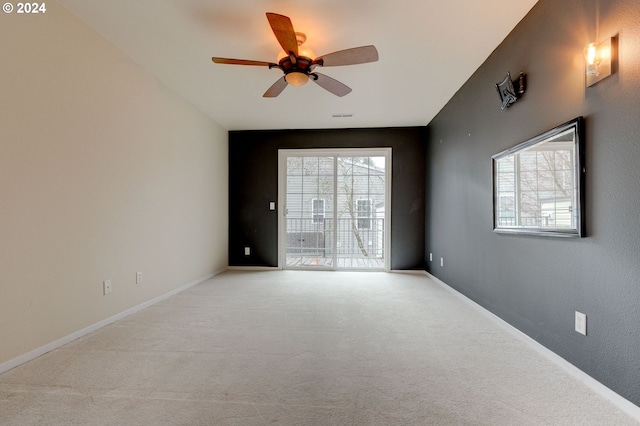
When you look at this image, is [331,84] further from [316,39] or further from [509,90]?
[509,90]

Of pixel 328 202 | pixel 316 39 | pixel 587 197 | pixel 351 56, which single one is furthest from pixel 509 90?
pixel 328 202

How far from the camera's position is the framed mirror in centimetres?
154

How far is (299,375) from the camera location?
61.2 inches

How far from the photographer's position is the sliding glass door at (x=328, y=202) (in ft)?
15.2

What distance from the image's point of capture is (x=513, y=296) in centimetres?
213

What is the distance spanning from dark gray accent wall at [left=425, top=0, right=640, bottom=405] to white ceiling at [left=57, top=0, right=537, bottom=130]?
0.35m

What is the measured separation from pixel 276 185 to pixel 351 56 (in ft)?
9.69

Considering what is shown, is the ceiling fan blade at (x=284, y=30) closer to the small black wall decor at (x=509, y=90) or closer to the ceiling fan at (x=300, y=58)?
the ceiling fan at (x=300, y=58)

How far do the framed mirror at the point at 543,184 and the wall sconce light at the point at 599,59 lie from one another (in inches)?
8.5

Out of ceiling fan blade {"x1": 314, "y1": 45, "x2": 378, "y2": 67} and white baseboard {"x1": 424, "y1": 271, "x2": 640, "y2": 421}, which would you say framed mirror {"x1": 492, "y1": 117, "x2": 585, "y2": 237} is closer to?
white baseboard {"x1": 424, "y1": 271, "x2": 640, "y2": 421}

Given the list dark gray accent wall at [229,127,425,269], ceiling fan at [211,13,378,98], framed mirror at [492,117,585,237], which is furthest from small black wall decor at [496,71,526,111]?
dark gray accent wall at [229,127,425,269]

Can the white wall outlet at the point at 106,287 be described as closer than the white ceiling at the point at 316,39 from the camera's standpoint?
No

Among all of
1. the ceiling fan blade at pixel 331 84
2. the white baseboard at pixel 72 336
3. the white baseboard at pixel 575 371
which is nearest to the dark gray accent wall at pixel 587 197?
the white baseboard at pixel 575 371

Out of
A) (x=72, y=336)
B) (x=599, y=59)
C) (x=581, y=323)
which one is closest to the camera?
(x=599, y=59)
